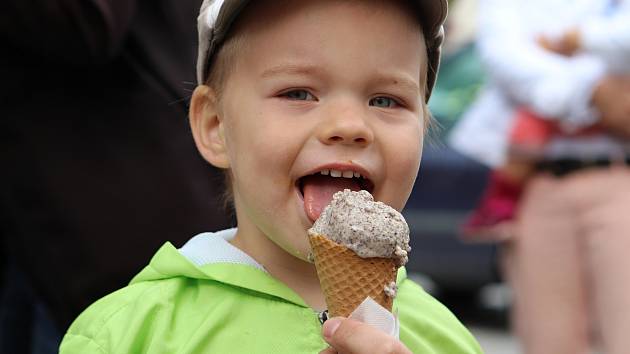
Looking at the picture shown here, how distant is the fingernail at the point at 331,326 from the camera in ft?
6.43

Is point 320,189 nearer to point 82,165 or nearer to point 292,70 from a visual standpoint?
point 292,70

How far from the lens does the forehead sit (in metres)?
2.19

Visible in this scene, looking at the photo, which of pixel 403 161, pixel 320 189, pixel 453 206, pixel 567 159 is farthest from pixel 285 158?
pixel 453 206

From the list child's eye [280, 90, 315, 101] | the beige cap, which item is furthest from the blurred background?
child's eye [280, 90, 315, 101]

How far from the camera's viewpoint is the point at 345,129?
2.13 metres

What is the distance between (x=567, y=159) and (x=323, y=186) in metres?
2.09

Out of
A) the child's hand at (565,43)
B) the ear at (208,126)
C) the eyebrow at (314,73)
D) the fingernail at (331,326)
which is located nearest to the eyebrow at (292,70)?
the eyebrow at (314,73)

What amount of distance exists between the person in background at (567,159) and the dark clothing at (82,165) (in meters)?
1.63

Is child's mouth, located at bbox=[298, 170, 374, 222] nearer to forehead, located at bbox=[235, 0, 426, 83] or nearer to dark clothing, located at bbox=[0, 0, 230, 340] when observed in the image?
forehead, located at bbox=[235, 0, 426, 83]

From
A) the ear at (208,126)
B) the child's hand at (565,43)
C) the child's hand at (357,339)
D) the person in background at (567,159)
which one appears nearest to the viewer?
the child's hand at (357,339)

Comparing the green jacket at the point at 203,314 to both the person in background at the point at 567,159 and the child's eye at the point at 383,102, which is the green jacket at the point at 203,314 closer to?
the child's eye at the point at 383,102

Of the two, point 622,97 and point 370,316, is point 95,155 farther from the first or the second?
point 622,97

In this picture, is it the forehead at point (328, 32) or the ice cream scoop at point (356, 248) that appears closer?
the ice cream scoop at point (356, 248)

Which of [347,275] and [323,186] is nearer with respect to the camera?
[347,275]
